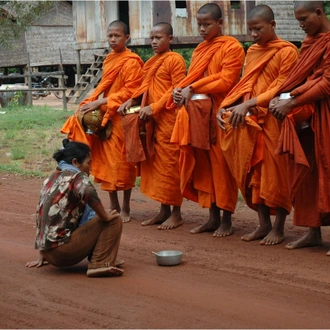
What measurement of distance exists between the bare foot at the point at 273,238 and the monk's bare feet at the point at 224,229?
556 millimetres

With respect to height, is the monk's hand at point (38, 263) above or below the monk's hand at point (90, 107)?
below

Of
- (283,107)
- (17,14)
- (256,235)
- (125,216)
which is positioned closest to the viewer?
(283,107)

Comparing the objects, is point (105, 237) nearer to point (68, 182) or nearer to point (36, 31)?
point (68, 182)

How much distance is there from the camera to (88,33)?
25.0 meters

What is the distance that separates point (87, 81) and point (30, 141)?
10990 millimetres

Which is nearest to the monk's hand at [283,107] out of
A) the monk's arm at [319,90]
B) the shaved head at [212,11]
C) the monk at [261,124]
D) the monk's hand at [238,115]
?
the monk's arm at [319,90]

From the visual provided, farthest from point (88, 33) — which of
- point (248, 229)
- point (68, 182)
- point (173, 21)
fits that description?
point (68, 182)

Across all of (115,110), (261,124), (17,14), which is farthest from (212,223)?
(17,14)

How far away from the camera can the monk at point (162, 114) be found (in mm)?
8227

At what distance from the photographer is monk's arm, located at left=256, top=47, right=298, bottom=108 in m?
7.15

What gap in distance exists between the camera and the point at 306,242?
23.7ft

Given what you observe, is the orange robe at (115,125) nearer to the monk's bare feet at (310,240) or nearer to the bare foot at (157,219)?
the bare foot at (157,219)

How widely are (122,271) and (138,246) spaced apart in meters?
1.25

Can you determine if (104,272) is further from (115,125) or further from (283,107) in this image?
(115,125)
